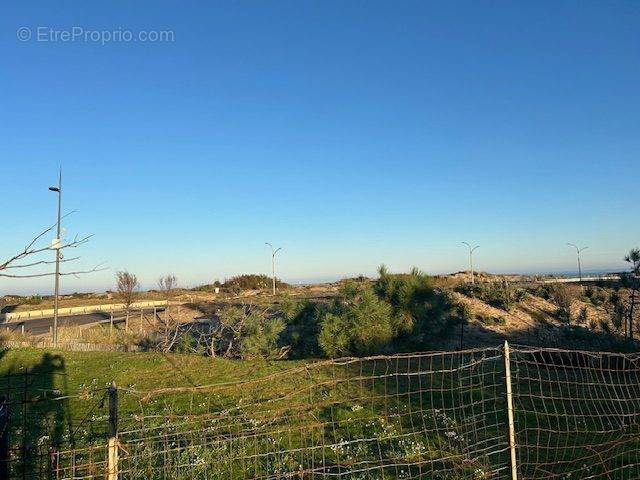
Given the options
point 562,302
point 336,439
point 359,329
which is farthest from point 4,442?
point 562,302

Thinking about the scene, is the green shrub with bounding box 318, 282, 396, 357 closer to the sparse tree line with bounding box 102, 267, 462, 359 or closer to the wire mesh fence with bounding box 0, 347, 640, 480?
the sparse tree line with bounding box 102, 267, 462, 359

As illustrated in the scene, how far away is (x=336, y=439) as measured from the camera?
23.5 feet

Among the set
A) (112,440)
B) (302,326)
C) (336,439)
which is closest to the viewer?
(112,440)

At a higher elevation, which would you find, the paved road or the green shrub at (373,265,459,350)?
the green shrub at (373,265,459,350)

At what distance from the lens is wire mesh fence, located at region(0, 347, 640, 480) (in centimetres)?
583

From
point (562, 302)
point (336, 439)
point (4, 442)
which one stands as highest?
point (4, 442)

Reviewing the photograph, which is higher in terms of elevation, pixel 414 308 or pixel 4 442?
pixel 414 308

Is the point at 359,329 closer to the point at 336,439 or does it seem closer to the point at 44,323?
the point at 336,439

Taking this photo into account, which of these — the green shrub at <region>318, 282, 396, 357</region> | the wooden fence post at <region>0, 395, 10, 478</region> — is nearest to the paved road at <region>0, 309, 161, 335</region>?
the green shrub at <region>318, 282, 396, 357</region>

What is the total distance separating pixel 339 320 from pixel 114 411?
13332 millimetres

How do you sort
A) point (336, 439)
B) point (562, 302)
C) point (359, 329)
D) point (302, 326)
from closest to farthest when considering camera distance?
point (336, 439) → point (359, 329) → point (302, 326) → point (562, 302)

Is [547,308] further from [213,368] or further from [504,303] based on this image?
[213,368]

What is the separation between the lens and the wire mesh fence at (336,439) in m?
5.83

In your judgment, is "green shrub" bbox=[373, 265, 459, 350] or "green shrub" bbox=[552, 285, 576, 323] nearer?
"green shrub" bbox=[373, 265, 459, 350]
